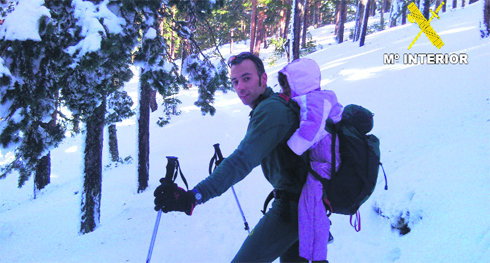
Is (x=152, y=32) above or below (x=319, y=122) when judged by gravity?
above

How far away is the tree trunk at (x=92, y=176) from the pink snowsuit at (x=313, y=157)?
5572mm

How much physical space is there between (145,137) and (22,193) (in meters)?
11.9

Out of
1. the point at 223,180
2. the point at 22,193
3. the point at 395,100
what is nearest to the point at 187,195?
the point at 223,180

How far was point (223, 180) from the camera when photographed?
192 cm

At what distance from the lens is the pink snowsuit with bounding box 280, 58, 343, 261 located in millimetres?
1966

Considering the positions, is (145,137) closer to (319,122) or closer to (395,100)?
(319,122)

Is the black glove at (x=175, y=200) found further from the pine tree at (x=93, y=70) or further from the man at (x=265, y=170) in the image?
the pine tree at (x=93, y=70)

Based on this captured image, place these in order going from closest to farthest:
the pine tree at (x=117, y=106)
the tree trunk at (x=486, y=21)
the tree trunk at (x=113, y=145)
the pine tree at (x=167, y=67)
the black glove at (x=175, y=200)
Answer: the black glove at (x=175, y=200) → the pine tree at (x=167, y=67) → the tree trunk at (x=486, y=21) → the pine tree at (x=117, y=106) → the tree trunk at (x=113, y=145)

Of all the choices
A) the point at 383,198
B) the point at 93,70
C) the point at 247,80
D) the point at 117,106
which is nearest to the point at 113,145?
the point at 117,106

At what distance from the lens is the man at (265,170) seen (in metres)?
1.88

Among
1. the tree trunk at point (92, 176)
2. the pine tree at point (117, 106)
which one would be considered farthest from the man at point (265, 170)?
the pine tree at point (117, 106)

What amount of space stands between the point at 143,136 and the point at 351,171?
24.8ft

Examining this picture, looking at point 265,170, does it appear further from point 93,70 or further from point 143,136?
point 143,136

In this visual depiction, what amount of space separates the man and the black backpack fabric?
24 cm
